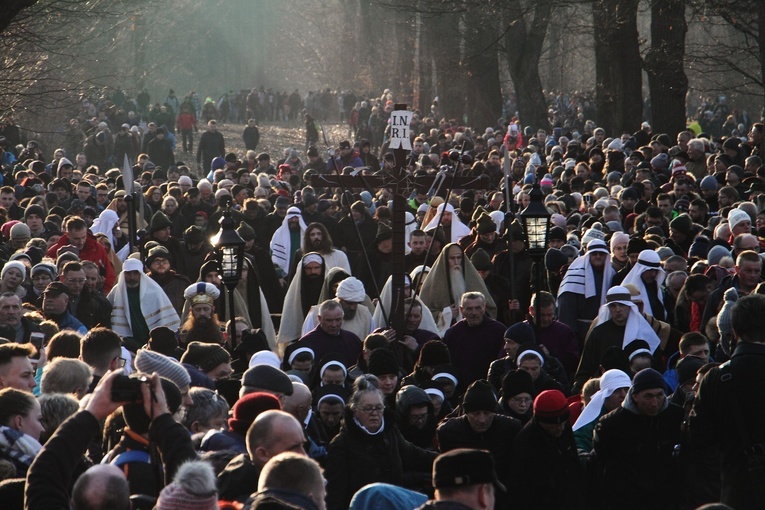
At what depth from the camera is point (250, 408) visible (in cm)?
623

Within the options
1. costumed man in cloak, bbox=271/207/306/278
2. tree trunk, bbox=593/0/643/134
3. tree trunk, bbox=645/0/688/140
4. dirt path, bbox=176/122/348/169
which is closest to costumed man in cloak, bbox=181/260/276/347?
costumed man in cloak, bbox=271/207/306/278

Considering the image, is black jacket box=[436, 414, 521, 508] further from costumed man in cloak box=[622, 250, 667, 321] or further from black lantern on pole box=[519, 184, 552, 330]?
costumed man in cloak box=[622, 250, 667, 321]

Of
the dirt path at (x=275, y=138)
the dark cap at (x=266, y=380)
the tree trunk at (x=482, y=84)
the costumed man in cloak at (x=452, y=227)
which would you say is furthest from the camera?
the dirt path at (x=275, y=138)

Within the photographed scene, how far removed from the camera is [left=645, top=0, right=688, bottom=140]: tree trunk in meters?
23.4

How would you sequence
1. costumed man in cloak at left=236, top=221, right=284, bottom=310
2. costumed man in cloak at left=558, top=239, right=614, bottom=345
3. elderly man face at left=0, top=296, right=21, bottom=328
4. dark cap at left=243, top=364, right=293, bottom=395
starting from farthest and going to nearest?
1. costumed man in cloak at left=236, top=221, right=284, bottom=310
2. costumed man in cloak at left=558, top=239, right=614, bottom=345
3. elderly man face at left=0, top=296, right=21, bottom=328
4. dark cap at left=243, top=364, right=293, bottom=395

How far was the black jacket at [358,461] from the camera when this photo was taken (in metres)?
7.12

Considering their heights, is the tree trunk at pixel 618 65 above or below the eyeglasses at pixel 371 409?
above

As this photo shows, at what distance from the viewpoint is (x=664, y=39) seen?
979 inches

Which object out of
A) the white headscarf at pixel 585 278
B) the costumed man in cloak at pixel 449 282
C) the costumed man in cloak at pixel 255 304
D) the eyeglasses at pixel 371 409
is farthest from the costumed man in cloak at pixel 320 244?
the eyeglasses at pixel 371 409

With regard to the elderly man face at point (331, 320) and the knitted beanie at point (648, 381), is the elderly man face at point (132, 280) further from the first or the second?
the knitted beanie at point (648, 381)

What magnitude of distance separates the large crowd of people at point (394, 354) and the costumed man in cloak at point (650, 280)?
0.03m

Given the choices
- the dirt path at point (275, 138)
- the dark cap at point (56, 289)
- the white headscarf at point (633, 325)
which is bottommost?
the white headscarf at point (633, 325)

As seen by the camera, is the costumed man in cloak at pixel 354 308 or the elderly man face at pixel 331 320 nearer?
the elderly man face at pixel 331 320

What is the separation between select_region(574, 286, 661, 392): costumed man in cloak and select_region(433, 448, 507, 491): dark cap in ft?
19.2
